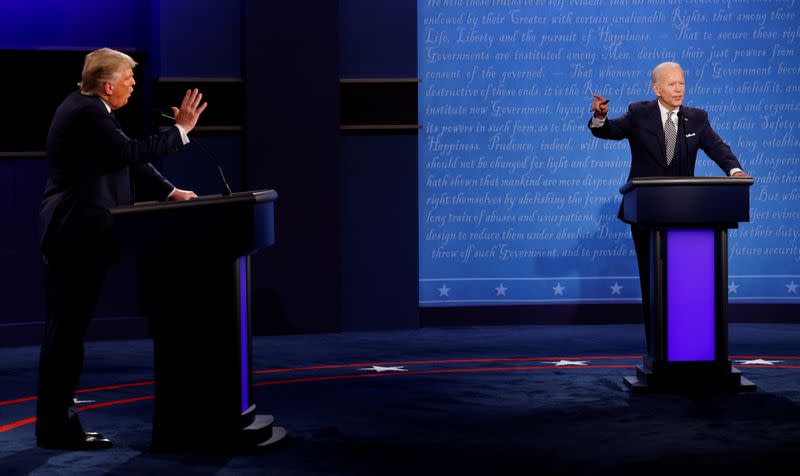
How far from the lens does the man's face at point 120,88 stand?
473 cm

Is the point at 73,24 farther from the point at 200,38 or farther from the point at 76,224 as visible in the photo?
the point at 76,224

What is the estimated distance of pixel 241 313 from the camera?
464 centimetres

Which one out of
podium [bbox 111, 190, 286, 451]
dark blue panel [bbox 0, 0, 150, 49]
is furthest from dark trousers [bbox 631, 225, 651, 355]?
dark blue panel [bbox 0, 0, 150, 49]

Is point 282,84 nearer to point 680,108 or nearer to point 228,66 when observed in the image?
point 228,66

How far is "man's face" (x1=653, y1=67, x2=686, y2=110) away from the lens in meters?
6.36

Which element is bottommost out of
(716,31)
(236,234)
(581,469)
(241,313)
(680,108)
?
(581,469)

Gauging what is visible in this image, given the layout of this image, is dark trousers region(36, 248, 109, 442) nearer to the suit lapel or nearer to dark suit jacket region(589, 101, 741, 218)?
dark suit jacket region(589, 101, 741, 218)

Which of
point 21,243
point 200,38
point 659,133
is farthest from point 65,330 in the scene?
point 200,38

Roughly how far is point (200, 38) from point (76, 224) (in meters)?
4.07

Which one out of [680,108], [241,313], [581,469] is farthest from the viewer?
[680,108]

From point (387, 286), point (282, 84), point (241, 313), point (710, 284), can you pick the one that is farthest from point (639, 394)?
point (282, 84)

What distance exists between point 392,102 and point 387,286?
4.34 ft

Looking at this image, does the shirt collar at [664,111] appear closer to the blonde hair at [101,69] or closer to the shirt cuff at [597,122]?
the shirt cuff at [597,122]

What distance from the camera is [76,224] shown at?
4582 millimetres
